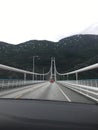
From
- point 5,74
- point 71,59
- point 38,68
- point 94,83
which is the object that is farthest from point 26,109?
point 71,59

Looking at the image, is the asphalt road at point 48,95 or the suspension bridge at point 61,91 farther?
the asphalt road at point 48,95

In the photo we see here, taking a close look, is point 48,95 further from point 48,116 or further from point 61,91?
point 48,116

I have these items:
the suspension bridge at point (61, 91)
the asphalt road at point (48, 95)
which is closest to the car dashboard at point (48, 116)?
the suspension bridge at point (61, 91)

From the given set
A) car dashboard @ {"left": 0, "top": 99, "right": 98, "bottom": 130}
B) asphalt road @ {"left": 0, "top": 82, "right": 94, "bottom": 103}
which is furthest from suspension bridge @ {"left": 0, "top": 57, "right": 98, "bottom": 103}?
car dashboard @ {"left": 0, "top": 99, "right": 98, "bottom": 130}

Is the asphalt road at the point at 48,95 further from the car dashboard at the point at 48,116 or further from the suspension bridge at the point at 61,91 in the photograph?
the car dashboard at the point at 48,116

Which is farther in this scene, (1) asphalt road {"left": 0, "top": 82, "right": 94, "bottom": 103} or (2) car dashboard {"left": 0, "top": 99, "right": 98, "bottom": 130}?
(1) asphalt road {"left": 0, "top": 82, "right": 94, "bottom": 103}

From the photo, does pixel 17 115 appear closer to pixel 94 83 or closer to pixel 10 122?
pixel 10 122

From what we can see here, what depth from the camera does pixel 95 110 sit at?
11.1ft

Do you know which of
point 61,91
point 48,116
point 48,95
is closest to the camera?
point 48,116

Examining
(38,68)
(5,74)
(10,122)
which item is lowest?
(10,122)

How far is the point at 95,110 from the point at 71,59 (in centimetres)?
18011

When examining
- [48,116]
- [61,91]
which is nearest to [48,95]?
[61,91]

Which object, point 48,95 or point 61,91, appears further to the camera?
point 61,91

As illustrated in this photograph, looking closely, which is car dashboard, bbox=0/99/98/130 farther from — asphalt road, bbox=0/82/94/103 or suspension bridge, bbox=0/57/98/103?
asphalt road, bbox=0/82/94/103
